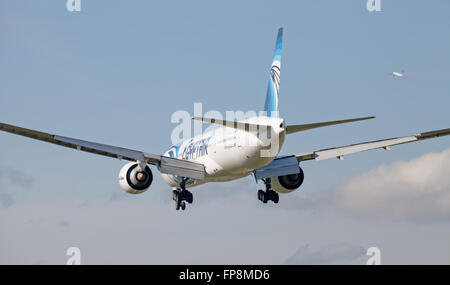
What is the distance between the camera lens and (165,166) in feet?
190

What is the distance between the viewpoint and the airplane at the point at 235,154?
50.4 m

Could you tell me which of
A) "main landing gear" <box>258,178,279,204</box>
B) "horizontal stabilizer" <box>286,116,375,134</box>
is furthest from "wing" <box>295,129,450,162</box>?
"horizontal stabilizer" <box>286,116,375,134</box>

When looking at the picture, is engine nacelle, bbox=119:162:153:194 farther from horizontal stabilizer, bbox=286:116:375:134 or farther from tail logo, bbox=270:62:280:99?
horizontal stabilizer, bbox=286:116:375:134

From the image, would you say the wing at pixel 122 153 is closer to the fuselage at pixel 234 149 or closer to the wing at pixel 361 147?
the fuselage at pixel 234 149

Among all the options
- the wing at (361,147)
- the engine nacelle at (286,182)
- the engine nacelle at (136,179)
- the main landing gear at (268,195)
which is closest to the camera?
the wing at (361,147)

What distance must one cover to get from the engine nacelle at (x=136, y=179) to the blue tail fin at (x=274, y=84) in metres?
9.87

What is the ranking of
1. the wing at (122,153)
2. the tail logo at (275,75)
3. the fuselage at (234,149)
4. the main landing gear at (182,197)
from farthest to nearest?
the main landing gear at (182,197), the tail logo at (275,75), the wing at (122,153), the fuselage at (234,149)

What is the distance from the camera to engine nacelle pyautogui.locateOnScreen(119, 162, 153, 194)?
190 ft

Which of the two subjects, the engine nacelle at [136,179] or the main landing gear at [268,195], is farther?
the main landing gear at [268,195]

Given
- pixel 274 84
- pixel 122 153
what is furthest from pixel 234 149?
pixel 122 153

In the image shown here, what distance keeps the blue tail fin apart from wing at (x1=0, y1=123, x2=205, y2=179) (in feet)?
24.7

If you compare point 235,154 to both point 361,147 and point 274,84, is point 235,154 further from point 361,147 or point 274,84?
point 361,147

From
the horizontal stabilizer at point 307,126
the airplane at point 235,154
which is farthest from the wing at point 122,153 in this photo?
the horizontal stabilizer at point 307,126
